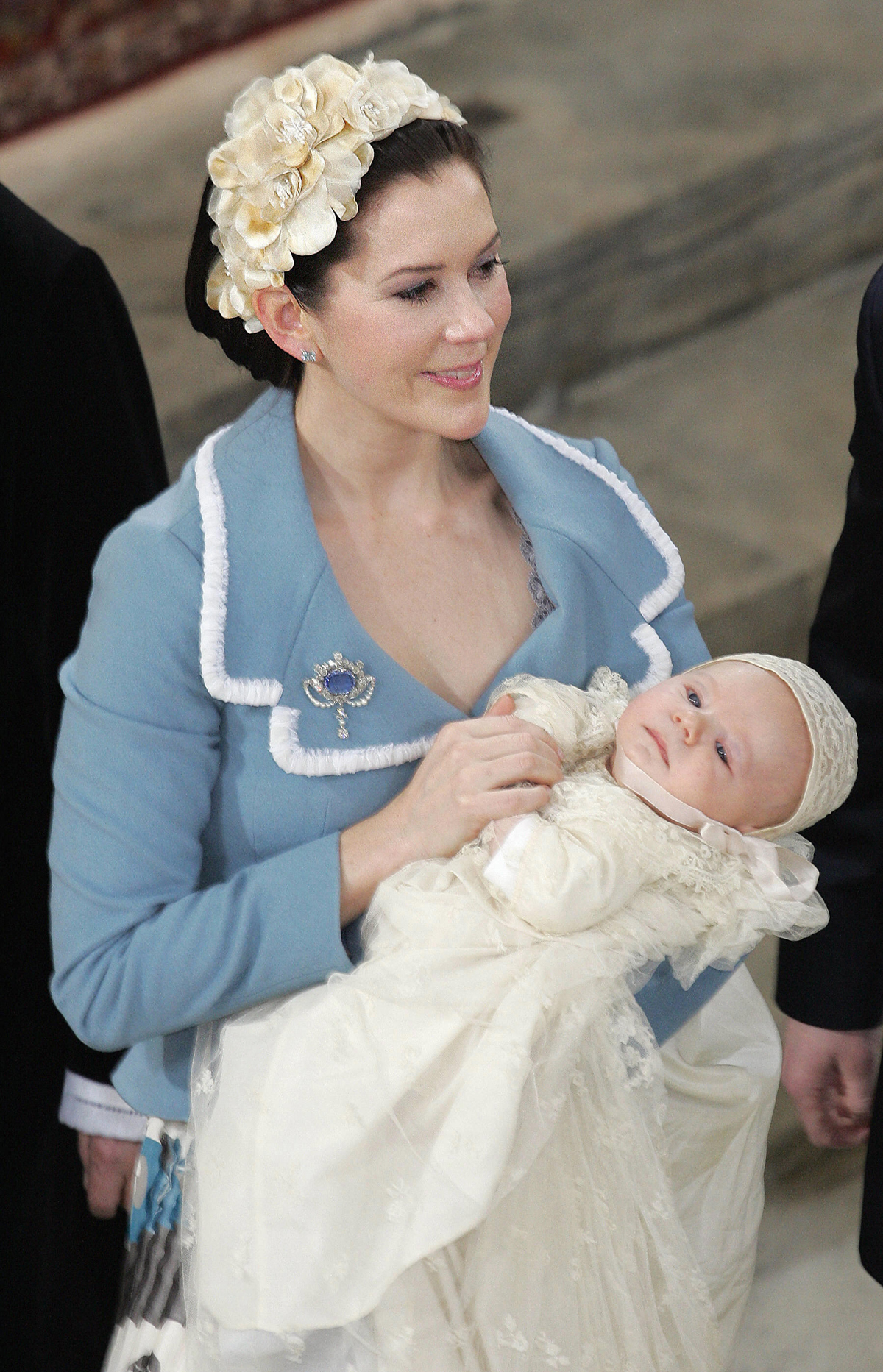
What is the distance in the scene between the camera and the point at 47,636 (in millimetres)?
1883

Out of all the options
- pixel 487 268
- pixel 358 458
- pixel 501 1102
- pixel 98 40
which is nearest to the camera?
pixel 501 1102

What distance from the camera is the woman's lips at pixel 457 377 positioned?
1.46m

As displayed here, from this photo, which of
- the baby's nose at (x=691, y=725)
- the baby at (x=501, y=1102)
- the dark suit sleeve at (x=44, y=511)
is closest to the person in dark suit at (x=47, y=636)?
the dark suit sleeve at (x=44, y=511)

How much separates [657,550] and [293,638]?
0.46 metres

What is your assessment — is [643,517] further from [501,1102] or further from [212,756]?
[501,1102]

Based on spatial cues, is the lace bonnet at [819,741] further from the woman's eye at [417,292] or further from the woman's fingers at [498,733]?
the woman's eye at [417,292]

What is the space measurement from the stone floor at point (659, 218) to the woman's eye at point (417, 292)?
85.9 inches

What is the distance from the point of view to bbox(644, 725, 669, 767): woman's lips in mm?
1572

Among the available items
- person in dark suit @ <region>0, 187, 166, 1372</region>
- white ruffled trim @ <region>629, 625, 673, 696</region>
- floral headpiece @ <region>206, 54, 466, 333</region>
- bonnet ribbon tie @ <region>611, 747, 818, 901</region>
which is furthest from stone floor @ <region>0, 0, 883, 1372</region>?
floral headpiece @ <region>206, 54, 466, 333</region>

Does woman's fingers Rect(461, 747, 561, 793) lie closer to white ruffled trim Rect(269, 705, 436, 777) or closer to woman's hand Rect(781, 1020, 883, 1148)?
white ruffled trim Rect(269, 705, 436, 777)

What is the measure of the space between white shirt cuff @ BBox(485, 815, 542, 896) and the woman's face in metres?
0.38

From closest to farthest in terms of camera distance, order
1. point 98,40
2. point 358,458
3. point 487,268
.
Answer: point 487,268 < point 358,458 < point 98,40

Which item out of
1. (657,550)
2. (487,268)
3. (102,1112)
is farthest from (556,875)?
(102,1112)

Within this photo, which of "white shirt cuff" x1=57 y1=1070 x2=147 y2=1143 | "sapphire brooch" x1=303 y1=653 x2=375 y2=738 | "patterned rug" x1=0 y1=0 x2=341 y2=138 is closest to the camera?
"sapphire brooch" x1=303 y1=653 x2=375 y2=738
